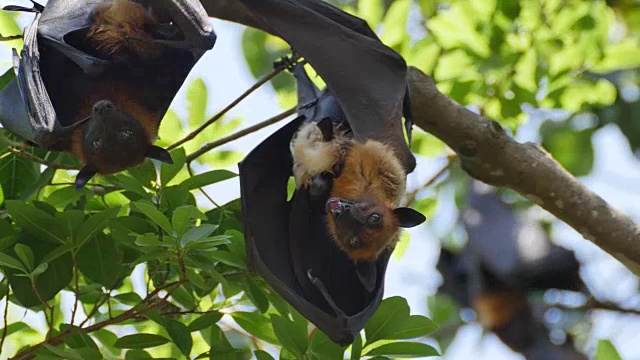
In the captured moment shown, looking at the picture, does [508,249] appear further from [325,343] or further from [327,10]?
[325,343]

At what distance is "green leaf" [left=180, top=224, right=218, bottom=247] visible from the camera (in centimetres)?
406

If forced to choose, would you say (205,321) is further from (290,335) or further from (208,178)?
(208,178)

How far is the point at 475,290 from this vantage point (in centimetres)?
906

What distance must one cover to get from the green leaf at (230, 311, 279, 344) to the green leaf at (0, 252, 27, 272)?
978 mm

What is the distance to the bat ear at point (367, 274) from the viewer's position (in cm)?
455

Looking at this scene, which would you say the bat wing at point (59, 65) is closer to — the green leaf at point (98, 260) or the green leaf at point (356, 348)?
the green leaf at point (98, 260)

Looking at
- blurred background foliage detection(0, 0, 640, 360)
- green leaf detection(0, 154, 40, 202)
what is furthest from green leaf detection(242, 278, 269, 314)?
green leaf detection(0, 154, 40, 202)

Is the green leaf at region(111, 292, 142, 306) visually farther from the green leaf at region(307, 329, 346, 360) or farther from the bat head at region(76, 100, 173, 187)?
the green leaf at region(307, 329, 346, 360)

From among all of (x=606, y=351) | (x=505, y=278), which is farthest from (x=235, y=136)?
(x=505, y=278)

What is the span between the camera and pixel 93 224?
14.6 feet

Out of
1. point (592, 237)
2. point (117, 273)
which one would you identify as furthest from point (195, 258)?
point (592, 237)

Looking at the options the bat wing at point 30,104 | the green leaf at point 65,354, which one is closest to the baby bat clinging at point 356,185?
the bat wing at point 30,104

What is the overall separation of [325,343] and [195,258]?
661 millimetres

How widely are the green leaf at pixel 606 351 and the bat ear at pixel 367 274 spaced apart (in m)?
1.12
